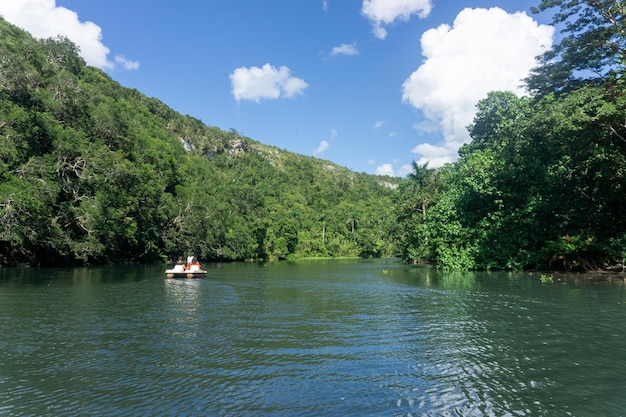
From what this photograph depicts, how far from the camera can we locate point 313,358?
9.81 metres

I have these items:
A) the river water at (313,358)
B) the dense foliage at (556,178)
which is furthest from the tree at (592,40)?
the river water at (313,358)

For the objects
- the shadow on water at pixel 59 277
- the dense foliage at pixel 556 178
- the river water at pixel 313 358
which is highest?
the dense foliage at pixel 556 178

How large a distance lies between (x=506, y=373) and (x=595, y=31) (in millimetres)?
29450

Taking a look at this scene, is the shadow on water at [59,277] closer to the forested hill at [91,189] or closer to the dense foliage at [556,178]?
the forested hill at [91,189]

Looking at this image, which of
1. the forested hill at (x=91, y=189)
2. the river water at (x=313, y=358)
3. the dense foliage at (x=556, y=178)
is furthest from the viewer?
the forested hill at (x=91, y=189)

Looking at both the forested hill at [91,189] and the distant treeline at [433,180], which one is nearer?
the distant treeline at [433,180]

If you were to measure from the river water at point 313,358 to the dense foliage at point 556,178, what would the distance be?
12.2m

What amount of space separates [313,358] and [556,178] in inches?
1192

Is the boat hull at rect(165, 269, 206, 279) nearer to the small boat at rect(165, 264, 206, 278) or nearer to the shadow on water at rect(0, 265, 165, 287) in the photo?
the small boat at rect(165, 264, 206, 278)

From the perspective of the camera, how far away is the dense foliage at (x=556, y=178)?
83.0 ft

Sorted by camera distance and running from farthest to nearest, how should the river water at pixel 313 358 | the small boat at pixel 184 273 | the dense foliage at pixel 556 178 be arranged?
the small boat at pixel 184 273 → the dense foliage at pixel 556 178 → the river water at pixel 313 358

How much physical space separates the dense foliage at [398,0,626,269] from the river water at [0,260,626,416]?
12.2 metres

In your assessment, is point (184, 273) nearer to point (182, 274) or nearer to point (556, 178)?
point (182, 274)

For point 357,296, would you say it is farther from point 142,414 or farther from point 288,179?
point 288,179
